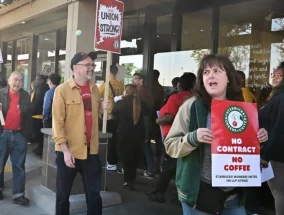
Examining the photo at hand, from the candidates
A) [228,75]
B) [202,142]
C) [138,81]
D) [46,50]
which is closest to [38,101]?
[138,81]

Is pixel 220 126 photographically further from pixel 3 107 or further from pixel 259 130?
pixel 3 107

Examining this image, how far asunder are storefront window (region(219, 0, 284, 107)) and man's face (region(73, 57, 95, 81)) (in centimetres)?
300

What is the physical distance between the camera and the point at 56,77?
694cm

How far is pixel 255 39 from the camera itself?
19.5 ft

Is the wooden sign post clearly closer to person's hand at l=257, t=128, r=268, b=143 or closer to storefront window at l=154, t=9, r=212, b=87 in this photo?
storefront window at l=154, t=9, r=212, b=87

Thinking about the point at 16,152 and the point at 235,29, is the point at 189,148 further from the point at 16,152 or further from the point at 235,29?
the point at 235,29

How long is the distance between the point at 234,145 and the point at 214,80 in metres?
0.43

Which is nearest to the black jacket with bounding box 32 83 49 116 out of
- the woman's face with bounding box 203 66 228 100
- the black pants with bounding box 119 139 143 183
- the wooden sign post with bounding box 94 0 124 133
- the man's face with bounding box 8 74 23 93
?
the black pants with bounding box 119 139 143 183

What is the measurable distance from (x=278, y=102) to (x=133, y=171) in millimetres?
3424

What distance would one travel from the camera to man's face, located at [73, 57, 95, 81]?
3.75 m

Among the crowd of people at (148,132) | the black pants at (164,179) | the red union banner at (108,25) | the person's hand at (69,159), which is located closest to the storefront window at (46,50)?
the crowd of people at (148,132)

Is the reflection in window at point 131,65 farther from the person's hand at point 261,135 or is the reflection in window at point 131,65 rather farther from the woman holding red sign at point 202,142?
the person's hand at point 261,135

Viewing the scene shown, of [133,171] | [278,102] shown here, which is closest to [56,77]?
[133,171]

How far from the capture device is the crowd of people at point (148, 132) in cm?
223
